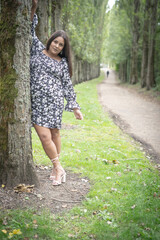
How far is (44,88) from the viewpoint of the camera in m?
3.58

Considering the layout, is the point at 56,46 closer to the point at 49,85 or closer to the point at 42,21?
the point at 49,85

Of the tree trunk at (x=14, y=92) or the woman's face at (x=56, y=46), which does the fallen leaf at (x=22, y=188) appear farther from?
the woman's face at (x=56, y=46)

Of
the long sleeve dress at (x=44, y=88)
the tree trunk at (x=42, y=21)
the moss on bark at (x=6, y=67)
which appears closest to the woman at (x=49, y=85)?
the long sleeve dress at (x=44, y=88)

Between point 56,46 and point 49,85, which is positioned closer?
point 49,85

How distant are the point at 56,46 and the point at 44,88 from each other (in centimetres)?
71

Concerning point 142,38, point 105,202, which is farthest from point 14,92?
point 142,38

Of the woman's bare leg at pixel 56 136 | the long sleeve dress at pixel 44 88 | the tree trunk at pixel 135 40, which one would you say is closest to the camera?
the long sleeve dress at pixel 44 88

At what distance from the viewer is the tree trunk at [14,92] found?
3.09 m

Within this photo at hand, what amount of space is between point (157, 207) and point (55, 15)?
7.98 m

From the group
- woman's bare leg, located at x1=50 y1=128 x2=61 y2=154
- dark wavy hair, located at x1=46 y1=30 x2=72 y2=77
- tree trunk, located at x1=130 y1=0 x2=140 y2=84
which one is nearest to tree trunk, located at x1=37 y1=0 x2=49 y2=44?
dark wavy hair, located at x1=46 y1=30 x2=72 y2=77

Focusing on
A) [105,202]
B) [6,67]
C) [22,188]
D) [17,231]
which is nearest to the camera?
[17,231]

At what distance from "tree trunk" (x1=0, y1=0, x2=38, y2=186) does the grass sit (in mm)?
646

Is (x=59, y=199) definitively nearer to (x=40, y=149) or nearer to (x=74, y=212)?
(x=74, y=212)

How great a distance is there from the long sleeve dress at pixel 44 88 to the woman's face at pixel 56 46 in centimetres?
13
